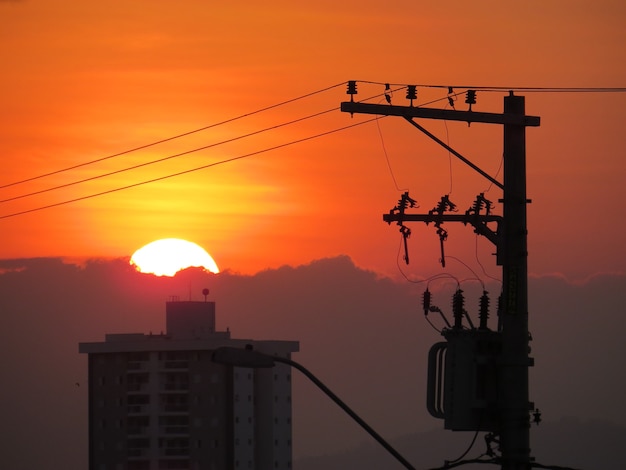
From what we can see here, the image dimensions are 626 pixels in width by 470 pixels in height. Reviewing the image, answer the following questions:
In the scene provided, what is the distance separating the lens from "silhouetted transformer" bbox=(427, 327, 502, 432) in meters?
28.5

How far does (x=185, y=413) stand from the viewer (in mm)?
191250

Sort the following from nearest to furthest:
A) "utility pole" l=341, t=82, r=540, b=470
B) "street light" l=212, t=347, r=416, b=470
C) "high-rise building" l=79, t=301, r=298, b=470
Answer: "street light" l=212, t=347, r=416, b=470, "utility pole" l=341, t=82, r=540, b=470, "high-rise building" l=79, t=301, r=298, b=470

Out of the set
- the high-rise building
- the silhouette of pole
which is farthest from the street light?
the high-rise building

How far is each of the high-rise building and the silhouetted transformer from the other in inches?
6208

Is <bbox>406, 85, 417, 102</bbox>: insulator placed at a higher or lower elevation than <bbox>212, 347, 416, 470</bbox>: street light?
higher

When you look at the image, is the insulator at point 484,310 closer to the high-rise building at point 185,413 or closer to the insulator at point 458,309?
the insulator at point 458,309

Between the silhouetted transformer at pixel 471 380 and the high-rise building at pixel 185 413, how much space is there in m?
158

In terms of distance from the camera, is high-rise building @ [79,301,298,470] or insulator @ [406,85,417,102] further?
high-rise building @ [79,301,298,470]

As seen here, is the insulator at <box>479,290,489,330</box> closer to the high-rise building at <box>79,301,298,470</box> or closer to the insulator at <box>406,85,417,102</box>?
the insulator at <box>406,85,417,102</box>

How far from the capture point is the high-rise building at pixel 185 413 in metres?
188

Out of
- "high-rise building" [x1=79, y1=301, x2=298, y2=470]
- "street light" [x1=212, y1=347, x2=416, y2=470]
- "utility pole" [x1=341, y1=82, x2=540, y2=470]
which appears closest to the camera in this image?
"street light" [x1=212, y1=347, x2=416, y2=470]

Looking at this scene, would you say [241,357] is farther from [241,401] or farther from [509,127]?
[241,401]

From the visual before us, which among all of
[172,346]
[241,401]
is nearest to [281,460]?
[241,401]

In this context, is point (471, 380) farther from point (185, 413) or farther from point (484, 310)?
point (185, 413)
